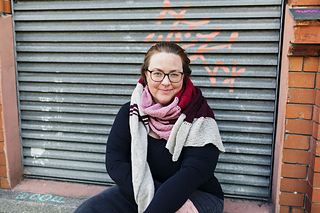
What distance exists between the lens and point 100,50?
3.12 m

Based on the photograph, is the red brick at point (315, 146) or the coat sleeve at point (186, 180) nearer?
the coat sleeve at point (186, 180)

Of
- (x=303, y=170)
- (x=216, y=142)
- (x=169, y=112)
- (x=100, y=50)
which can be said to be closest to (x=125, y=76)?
(x=100, y=50)

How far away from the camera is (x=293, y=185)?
2582mm

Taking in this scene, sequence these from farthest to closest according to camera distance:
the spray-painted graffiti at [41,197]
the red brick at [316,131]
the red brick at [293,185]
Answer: the spray-painted graffiti at [41,197], the red brick at [293,185], the red brick at [316,131]

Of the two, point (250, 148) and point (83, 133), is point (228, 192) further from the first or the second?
Result: point (83, 133)

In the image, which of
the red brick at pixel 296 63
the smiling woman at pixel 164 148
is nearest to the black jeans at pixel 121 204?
the smiling woman at pixel 164 148

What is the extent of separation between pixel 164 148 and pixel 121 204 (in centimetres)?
52

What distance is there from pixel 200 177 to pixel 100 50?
1755 millimetres

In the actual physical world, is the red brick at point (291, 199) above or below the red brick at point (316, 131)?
below

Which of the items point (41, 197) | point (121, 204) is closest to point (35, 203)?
point (41, 197)

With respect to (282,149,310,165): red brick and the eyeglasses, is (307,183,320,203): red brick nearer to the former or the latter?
(282,149,310,165): red brick

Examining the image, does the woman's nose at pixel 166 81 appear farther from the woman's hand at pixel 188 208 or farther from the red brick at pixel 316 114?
the red brick at pixel 316 114

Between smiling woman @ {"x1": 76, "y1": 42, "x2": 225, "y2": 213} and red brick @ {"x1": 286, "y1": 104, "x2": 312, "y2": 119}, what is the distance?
0.75 m

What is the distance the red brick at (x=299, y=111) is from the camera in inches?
96.8
